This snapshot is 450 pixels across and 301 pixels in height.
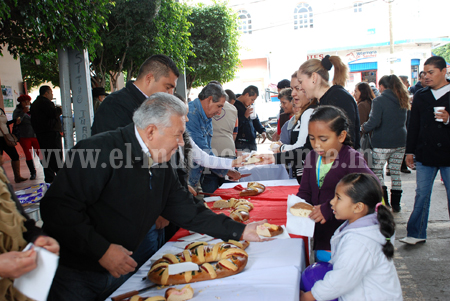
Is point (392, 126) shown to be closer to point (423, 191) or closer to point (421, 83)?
point (421, 83)

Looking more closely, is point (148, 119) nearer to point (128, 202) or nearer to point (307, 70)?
A: point (128, 202)

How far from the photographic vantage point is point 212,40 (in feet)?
38.2

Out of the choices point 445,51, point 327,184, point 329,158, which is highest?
point 445,51

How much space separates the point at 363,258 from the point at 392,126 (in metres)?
3.81

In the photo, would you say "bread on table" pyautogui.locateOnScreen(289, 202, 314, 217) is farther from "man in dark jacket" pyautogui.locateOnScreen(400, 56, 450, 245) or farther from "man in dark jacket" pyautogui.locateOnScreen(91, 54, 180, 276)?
"man in dark jacket" pyautogui.locateOnScreen(400, 56, 450, 245)

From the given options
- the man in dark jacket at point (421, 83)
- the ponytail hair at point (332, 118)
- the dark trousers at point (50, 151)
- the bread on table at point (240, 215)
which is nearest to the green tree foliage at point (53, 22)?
the dark trousers at point (50, 151)

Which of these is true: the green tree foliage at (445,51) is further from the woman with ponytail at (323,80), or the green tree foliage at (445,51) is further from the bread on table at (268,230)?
the bread on table at (268,230)

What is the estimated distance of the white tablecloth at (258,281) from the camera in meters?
1.51

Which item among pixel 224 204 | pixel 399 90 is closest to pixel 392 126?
pixel 399 90

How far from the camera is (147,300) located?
148cm

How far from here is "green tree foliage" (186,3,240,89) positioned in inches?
440

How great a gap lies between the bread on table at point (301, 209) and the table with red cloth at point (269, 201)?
231mm

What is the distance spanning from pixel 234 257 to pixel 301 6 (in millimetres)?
21818

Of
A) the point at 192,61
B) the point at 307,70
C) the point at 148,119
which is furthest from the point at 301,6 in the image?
the point at 148,119
